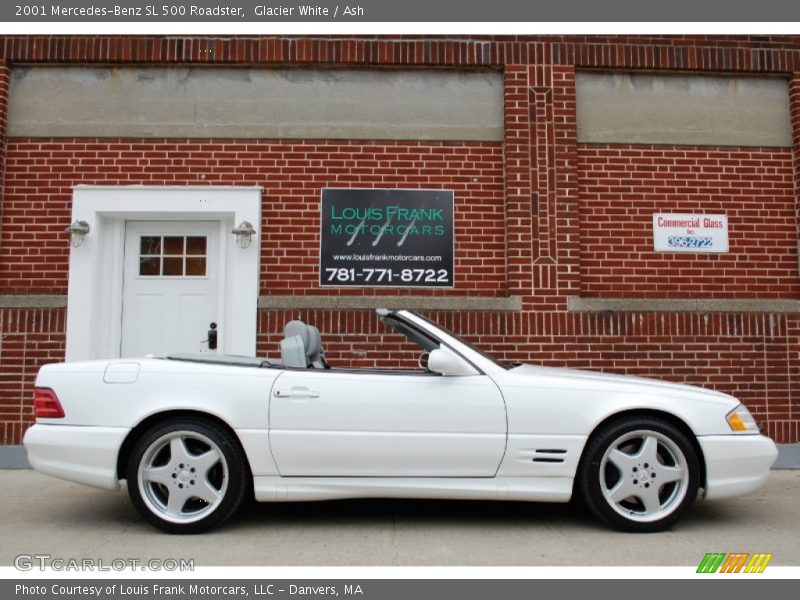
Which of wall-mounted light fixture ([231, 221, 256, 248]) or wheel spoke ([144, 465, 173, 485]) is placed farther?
wall-mounted light fixture ([231, 221, 256, 248])

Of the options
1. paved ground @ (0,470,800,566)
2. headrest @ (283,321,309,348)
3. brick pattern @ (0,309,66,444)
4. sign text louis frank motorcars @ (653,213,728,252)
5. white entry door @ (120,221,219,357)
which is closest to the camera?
paved ground @ (0,470,800,566)

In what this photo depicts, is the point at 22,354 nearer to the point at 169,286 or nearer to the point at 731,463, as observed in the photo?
the point at 169,286

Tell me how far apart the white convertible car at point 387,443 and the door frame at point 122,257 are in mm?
2946

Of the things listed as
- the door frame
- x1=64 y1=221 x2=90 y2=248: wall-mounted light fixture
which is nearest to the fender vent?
the door frame

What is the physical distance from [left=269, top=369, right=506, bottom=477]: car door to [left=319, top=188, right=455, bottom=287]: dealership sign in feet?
10.8

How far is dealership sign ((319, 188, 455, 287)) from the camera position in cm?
721

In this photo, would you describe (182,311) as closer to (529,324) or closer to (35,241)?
(35,241)

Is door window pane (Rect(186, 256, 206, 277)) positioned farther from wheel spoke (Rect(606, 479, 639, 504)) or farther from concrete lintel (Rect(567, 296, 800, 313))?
wheel spoke (Rect(606, 479, 639, 504))

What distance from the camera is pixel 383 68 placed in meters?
7.51

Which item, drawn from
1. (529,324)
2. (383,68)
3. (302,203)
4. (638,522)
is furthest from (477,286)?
(638,522)

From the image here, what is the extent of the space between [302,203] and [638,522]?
476 centimetres

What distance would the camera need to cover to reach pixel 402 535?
13.1ft

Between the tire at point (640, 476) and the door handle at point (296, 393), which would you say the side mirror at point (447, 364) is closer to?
the door handle at point (296, 393)

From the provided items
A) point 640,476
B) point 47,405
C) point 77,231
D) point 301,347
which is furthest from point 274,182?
point 640,476
